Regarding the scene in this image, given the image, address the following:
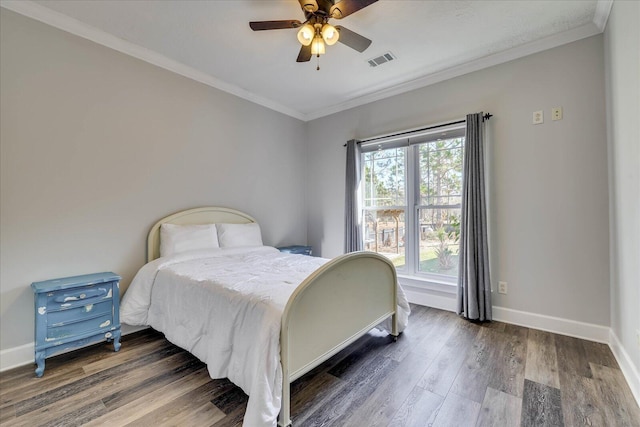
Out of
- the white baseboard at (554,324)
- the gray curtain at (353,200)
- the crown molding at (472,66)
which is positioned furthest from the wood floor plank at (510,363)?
the crown molding at (472,66)

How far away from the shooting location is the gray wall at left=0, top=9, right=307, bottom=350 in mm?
2123

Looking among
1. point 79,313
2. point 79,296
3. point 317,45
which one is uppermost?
point 317,45

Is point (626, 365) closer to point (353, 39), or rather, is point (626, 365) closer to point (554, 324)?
point (554, 324)

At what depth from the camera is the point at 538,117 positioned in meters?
2.67

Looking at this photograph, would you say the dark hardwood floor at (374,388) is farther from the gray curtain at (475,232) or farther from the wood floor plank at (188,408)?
the gray curtain at (475,232)

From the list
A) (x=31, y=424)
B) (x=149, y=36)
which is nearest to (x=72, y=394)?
(x=31, y=424)

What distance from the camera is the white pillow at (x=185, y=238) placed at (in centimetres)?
276

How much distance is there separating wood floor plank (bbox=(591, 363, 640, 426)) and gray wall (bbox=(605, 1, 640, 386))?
80 millimetres

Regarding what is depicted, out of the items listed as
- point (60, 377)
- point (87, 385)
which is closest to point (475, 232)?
point (87, 385)

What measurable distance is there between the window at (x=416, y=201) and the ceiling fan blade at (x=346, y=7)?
183 cm

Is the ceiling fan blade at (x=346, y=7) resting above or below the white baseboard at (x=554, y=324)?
above

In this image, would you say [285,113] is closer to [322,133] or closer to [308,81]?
[322,133]

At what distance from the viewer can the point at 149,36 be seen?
2.56m

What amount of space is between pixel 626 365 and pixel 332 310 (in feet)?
6.66
